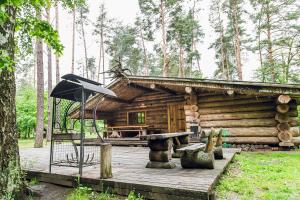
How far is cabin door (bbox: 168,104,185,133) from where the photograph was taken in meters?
11.4

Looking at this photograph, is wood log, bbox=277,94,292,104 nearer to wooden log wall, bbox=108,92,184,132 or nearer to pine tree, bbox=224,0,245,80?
wooden log wall, bbox=108,92,184,132

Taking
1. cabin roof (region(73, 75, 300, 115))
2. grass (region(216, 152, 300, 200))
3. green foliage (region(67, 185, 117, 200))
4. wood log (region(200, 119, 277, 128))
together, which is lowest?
grass (region(216, 152, 300, 200))

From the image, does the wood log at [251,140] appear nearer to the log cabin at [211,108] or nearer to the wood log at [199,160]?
the log cabin at [211,108]

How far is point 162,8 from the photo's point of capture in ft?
54.9

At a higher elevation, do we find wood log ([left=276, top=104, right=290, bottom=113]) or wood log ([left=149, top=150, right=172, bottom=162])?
wood log ([left=276, top=104, right=290, bottom=113])

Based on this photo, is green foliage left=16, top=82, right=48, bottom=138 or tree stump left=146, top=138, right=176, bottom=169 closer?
tree stump left=146, top=138, right=176, bottom=169

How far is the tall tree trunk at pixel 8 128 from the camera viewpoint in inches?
115

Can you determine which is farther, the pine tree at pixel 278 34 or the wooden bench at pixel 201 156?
the pine tree at pixel 278 34

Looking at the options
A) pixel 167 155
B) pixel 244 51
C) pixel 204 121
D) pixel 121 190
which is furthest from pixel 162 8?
pixel 121 190

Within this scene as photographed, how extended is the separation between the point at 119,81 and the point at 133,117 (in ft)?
11.9

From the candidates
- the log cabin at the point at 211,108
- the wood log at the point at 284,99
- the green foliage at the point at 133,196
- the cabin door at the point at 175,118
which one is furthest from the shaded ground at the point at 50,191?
the cabin door at the point at 175,118

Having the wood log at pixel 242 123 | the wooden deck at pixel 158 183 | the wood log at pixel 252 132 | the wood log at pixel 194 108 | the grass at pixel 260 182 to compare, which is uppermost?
the wood log at pixel 194 108

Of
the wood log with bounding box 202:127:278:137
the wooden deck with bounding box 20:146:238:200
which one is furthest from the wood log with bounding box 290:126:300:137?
the wooden deck with bounding box 20:146:238:200

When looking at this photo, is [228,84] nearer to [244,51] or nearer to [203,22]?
[244,51]
